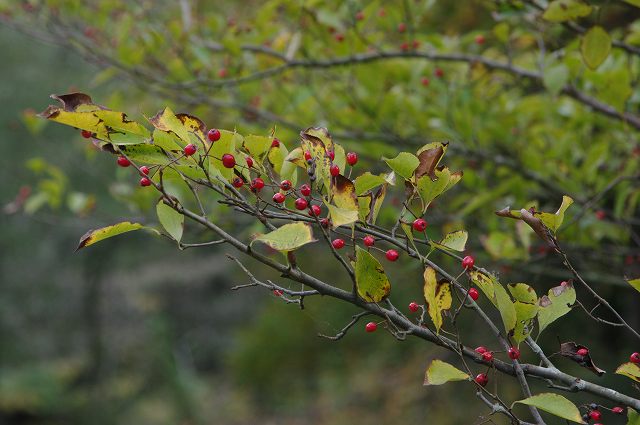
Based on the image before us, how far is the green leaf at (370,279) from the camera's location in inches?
39.3

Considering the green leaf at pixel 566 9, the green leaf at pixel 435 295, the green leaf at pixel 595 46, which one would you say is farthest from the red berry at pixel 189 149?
the green leaf at pixel 595 46

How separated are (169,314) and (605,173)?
492 inches

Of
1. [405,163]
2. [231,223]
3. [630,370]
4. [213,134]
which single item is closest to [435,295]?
[405,163]

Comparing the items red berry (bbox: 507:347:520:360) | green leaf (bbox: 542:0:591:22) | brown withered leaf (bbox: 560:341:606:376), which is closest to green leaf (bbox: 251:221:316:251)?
red berry (bbox: 507:347:520:360)

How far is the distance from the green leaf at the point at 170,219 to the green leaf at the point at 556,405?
23.6 inches

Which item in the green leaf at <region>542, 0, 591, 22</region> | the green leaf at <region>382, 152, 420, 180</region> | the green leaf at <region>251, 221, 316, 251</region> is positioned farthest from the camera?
the green leaf at <region>542, 0, 591, 22</region>

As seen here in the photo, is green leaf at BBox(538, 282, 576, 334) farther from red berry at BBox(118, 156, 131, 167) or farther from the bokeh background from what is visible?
red berry at BBox(118, 156, 131, 167)

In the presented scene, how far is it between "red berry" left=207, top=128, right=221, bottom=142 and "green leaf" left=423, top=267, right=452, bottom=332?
40 centimetres

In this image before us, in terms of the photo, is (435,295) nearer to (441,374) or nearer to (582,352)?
(441,374)

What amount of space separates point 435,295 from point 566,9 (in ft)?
2.93

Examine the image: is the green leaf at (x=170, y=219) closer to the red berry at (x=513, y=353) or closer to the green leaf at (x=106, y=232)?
the green leaf at (x=106, y=232)

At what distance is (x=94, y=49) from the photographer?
324cm

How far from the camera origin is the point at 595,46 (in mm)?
1650

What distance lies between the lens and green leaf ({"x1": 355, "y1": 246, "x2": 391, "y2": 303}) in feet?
3.28
